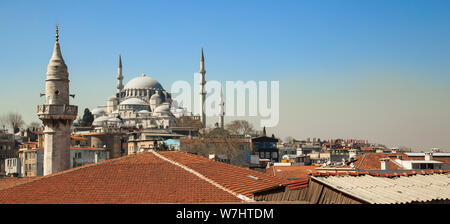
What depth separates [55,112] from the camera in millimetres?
24859

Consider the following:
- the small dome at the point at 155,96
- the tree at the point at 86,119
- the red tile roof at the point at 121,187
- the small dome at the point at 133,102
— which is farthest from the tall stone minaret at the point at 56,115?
the small dome at the point at 155,96

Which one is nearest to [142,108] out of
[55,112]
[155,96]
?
[155,96]

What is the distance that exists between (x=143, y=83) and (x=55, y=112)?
3546 inches

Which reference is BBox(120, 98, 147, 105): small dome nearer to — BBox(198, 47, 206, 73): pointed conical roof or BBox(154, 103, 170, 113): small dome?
BBox(154, 103, 170, 113): small dome

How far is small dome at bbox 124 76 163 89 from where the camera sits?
114m

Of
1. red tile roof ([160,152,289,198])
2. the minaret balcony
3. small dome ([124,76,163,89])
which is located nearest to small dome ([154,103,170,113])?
small dome ([124,76,163,89])

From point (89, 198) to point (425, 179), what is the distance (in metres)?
7.13

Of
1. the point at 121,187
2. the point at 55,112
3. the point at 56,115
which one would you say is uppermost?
the point at 55,112

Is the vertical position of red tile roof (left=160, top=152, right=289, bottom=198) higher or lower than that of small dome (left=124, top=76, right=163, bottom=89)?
lower

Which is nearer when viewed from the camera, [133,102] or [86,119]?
[86,119]

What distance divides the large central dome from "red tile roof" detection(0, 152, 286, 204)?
9827 cm

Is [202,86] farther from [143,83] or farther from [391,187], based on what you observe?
[391,187]

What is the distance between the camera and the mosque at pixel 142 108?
9237 centimetres

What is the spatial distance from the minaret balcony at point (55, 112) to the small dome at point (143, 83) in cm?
8853
